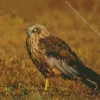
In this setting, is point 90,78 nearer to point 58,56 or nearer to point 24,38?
point 58,56

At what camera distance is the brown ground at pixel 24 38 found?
800cm

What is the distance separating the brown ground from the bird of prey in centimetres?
11

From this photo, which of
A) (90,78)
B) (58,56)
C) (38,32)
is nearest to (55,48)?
(58,56)

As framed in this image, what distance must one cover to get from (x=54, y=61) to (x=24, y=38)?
219 cm

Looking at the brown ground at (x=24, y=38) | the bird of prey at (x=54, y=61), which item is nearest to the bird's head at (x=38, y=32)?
the bird of prey at (x=54, y=61)

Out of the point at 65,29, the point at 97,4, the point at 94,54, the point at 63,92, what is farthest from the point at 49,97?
the point at 97,4

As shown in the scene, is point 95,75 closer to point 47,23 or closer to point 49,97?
point 49,97

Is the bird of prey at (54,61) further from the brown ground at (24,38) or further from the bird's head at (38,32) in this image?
the brown ground at (24,38)

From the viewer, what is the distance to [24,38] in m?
10.3

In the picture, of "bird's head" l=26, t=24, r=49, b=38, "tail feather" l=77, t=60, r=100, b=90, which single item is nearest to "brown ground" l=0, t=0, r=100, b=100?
"tail feather" l=77, t=60, r=100, b=90

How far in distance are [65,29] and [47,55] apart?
261cm

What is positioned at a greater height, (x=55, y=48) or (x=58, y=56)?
(x=55, y=48)

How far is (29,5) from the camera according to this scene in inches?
441

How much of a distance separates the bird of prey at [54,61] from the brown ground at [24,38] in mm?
107
